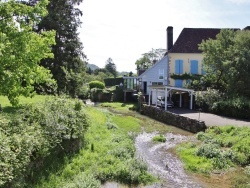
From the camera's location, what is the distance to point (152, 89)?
33.2m

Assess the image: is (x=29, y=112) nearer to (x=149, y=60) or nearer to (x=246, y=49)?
(x=246, y=49)

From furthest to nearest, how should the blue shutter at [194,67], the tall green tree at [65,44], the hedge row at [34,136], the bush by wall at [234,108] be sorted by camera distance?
the blue shutter at [194,67] < the tall green tree at [65,44] < the bush by wall at [234,108] < the hedge row at [34,136]

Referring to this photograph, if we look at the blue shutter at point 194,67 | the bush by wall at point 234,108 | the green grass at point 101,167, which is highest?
the blue shutter at point 194,67

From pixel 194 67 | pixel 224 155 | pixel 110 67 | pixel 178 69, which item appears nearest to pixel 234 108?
pixel 224 155

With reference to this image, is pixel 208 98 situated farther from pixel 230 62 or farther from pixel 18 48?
pixel 18 48

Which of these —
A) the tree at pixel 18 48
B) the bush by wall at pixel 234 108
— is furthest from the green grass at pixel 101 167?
the bush by wall at pixel 234 108

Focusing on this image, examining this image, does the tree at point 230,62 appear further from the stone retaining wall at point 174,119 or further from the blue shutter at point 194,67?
the blue shutter at point 194,67

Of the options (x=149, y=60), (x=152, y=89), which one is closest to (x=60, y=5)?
(x=152, y=89)

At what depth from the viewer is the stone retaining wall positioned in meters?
20.1

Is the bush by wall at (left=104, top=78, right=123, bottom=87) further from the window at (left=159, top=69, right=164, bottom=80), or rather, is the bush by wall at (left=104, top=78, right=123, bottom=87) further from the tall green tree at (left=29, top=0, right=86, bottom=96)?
the tall green tree at (left=29, top=0, right=86, bottom=96)

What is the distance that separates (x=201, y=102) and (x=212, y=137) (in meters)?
10.9

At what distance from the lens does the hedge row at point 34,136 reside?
255 inches

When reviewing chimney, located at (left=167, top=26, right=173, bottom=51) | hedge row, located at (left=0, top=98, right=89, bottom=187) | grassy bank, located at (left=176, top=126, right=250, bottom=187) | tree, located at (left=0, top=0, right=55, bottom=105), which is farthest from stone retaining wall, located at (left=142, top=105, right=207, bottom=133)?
tree, located at (left=0, top=0, right=55, bottom=105)

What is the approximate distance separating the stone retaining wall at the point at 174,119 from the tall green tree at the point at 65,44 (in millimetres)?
8398
